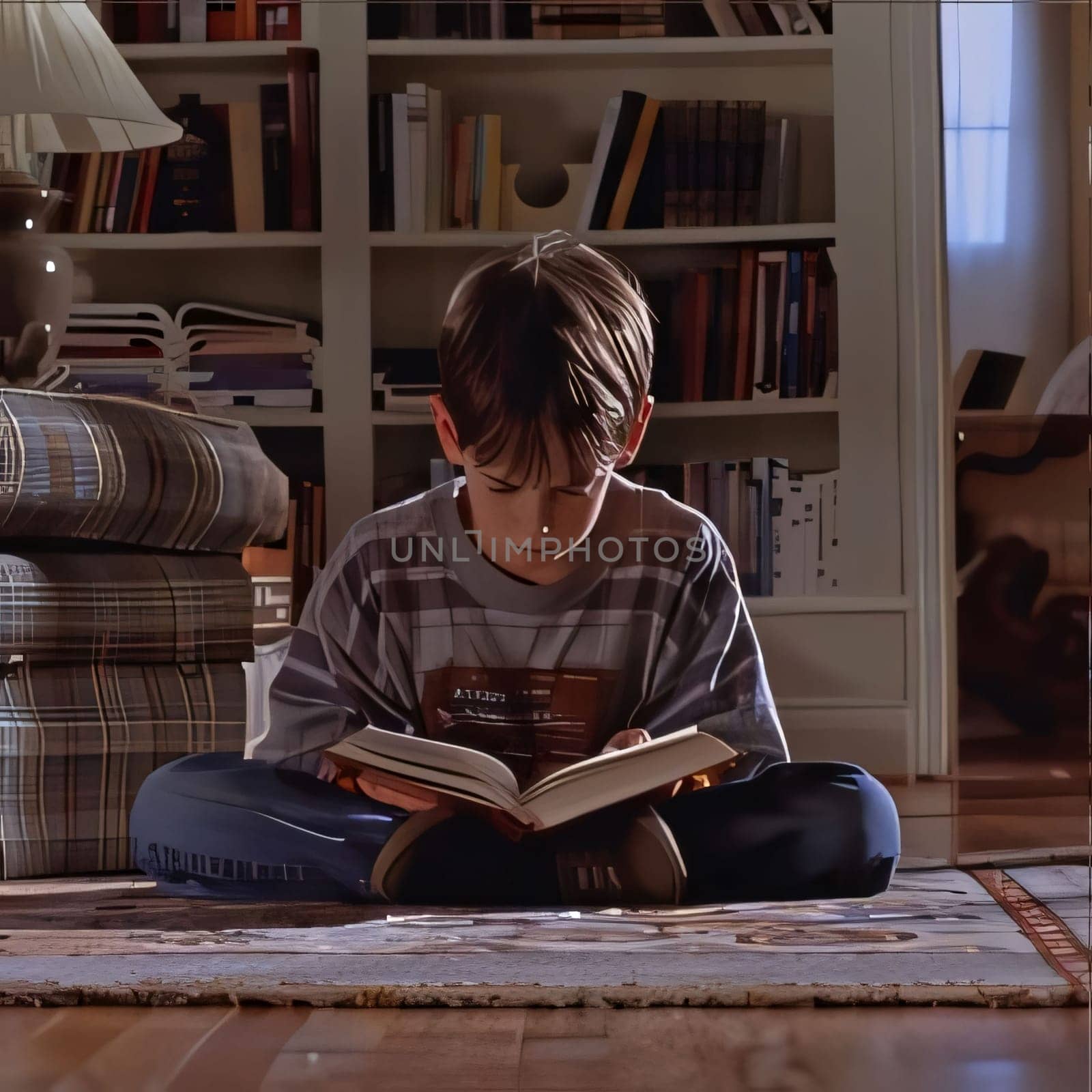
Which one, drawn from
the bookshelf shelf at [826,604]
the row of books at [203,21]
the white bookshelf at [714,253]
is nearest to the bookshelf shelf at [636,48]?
the white bookshelf at [714,253]

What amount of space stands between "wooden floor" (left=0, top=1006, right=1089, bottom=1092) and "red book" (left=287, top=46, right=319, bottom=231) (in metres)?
0.86

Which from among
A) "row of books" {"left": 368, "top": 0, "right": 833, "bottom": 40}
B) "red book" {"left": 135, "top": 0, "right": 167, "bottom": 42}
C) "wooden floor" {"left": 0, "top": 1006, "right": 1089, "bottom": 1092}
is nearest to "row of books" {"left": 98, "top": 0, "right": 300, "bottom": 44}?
"red book" {"left": 135, "top": 0, "right": 167, "bottom": 42}

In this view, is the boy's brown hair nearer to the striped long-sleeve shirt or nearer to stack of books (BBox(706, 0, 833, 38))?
the striped long-sleeve shirt

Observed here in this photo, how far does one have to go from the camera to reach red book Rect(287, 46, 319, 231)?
4.30 ft

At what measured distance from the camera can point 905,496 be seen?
1298 millimetres

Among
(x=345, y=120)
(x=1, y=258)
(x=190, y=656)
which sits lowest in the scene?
(x=190, y=656)

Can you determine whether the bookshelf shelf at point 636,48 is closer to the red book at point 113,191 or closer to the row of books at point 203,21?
the row of books at point 203,21

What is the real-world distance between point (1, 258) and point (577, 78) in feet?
2.25

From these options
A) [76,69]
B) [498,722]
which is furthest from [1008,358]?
[76,69]

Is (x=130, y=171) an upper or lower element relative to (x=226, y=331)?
upper

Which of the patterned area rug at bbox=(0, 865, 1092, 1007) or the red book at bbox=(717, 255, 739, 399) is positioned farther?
the red book at bbox=(717, 255, 739, 399)

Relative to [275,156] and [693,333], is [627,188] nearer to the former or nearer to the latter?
[693,333]

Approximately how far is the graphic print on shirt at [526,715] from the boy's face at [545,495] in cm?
15

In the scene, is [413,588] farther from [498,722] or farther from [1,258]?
[1,258]
